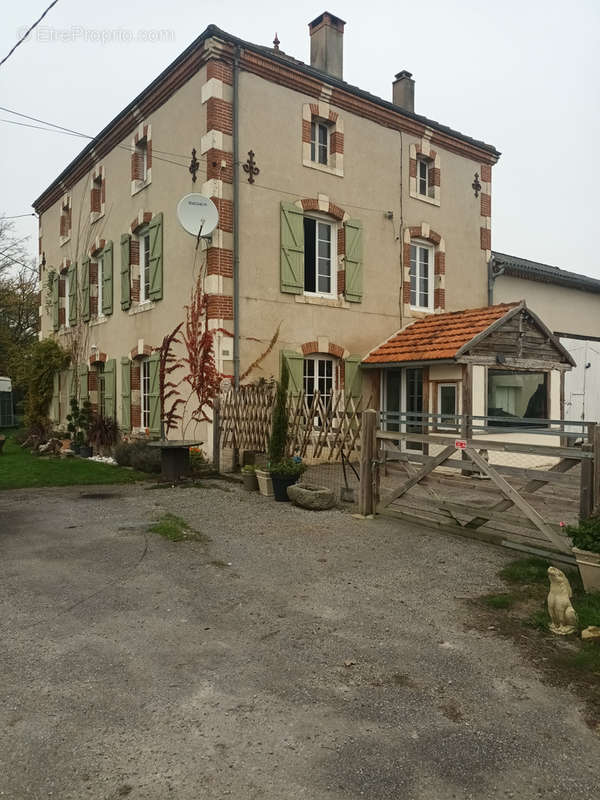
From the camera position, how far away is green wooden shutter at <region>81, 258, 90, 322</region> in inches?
662

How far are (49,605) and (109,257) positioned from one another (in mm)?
12567

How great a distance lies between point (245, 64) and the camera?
1160cm

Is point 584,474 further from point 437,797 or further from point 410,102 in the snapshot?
point 410,102

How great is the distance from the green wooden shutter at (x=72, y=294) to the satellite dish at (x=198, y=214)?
27.5ft

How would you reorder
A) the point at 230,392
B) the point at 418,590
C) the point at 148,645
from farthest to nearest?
the point at 230,392 < the point at 418,590 < the point at 148,645

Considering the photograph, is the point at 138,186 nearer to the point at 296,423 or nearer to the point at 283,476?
the point at 296,423

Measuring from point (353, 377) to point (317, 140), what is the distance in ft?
17.7

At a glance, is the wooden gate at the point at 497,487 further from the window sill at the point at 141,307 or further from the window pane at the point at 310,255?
the window sill at the point at 141,307

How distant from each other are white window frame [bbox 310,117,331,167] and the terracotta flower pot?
10.7 meters

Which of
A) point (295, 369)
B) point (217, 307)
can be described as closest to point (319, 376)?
point (295, 369)

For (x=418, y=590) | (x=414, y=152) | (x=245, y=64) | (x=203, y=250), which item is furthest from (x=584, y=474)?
(x=414, y=152)

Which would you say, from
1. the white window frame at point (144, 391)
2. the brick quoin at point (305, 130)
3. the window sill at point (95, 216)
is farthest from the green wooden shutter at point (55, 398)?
the brick quoin at point (305, 130)

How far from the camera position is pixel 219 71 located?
1130 centimetres

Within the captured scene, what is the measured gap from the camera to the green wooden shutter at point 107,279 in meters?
15.4
